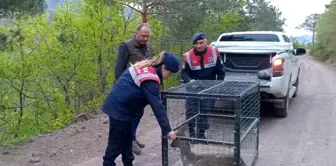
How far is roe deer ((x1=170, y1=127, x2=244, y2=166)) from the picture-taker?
13.4 ft

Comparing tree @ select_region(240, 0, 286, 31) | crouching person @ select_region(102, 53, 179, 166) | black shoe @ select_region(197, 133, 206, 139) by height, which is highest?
tree @ select_region(240, 0, 286, 31)

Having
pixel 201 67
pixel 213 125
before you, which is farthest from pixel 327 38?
pixel 213 125

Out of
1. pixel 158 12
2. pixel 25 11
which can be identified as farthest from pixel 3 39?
pixel 158 12

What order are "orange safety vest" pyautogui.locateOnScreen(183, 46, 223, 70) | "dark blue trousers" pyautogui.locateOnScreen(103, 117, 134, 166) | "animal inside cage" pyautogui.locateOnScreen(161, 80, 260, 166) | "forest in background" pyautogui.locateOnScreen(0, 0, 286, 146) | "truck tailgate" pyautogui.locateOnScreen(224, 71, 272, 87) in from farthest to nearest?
"forest in background" pyautogui.locateOnScreen(0, 0, 286, 146), "truck tailgate" pyautogui.locateOnScreen(224, 71, 272, 87), "orange safety vest" pyautogui.locateOnScreen(183, 46, 223, 70), "animal inside cage" pyautogui.locateOnScreen(161, 80, 260, 166), "dark blue trousers" pyautogui.locateOnScreen(103, 117, 134, 166)

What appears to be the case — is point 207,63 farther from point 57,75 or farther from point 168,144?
point 57,75

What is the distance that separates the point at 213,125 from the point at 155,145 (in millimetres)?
1079

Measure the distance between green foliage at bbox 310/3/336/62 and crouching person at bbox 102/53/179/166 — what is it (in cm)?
3188

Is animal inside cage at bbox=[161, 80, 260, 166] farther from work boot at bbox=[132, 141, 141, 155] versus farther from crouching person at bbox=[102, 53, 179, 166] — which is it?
work boot at bbox=[132, 141, 141, 155]

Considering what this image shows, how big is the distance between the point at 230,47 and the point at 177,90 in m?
3.21

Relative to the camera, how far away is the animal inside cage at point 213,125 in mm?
3729

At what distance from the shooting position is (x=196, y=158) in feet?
14.5

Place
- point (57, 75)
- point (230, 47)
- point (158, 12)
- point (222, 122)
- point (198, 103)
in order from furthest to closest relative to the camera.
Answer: point (57, 75)
point (158, 12)
point (230, 47)
point (222, 122)
point (198, 103)

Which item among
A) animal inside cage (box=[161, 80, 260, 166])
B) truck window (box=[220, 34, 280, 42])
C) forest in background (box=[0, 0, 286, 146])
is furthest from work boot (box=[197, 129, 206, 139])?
forest in background (box=[0, 0, 286, 146])

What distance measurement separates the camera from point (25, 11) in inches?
274
